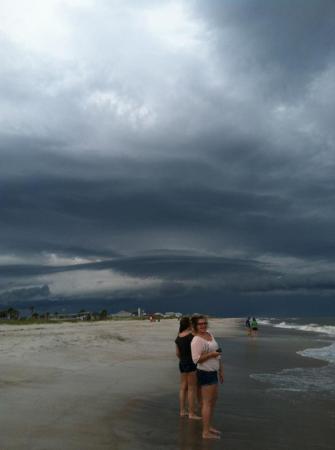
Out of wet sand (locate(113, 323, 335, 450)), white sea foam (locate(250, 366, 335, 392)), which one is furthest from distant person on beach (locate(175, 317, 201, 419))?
white sea foam (locate(250, 366, 335, 392))

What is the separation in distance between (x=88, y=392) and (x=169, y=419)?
3348mm

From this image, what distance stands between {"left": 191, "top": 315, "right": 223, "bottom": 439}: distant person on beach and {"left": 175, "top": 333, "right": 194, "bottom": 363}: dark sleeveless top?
1.40 m

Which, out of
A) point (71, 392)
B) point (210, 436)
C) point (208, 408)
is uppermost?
point (208, 408)

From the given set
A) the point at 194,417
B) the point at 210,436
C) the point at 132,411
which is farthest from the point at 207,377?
the point at 132,411

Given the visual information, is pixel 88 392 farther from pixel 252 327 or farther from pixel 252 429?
pixel 252 327

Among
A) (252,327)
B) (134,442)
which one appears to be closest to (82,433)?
(134,442)

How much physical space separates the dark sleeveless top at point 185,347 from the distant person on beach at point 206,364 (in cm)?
140

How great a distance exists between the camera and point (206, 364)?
361 inches

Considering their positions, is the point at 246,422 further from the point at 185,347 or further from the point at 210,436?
the point at 185,347

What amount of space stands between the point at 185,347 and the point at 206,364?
1.64 m

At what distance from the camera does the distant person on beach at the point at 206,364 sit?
910 cm

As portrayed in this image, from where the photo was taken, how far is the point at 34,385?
550 inches

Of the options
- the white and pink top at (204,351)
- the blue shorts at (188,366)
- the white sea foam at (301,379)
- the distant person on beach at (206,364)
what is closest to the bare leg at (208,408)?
the distant person on beach at (206,364)

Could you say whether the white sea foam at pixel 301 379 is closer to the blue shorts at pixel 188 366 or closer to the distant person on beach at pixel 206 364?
the blue shorts at pixel 188 366
